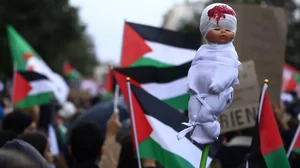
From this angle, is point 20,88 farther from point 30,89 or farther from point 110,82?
point 110,82

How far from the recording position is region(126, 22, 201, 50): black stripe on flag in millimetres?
6239

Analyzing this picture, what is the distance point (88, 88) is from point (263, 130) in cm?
2908

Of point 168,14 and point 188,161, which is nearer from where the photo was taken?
Result: point 188,161

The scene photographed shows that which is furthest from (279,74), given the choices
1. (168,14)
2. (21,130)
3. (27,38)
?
(168,14)

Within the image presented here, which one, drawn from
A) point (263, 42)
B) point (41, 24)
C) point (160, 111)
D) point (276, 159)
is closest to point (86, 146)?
point (160, 111)

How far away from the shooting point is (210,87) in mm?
3293

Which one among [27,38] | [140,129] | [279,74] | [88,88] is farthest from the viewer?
[27,38]

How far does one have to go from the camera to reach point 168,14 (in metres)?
106

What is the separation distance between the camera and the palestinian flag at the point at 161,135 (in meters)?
4.07

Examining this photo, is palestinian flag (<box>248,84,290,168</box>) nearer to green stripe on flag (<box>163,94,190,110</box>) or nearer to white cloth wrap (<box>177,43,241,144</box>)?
white cloth wrap (<box>177,43,241,144</box>)

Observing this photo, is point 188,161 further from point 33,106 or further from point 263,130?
point 33,106

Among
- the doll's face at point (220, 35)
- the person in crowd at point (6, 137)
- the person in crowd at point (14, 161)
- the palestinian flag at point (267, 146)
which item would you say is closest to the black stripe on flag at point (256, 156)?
the palestinian flag at point (267, 146)

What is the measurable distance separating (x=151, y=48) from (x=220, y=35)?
9.50 feet

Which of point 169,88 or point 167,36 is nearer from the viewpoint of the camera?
point 169,88
